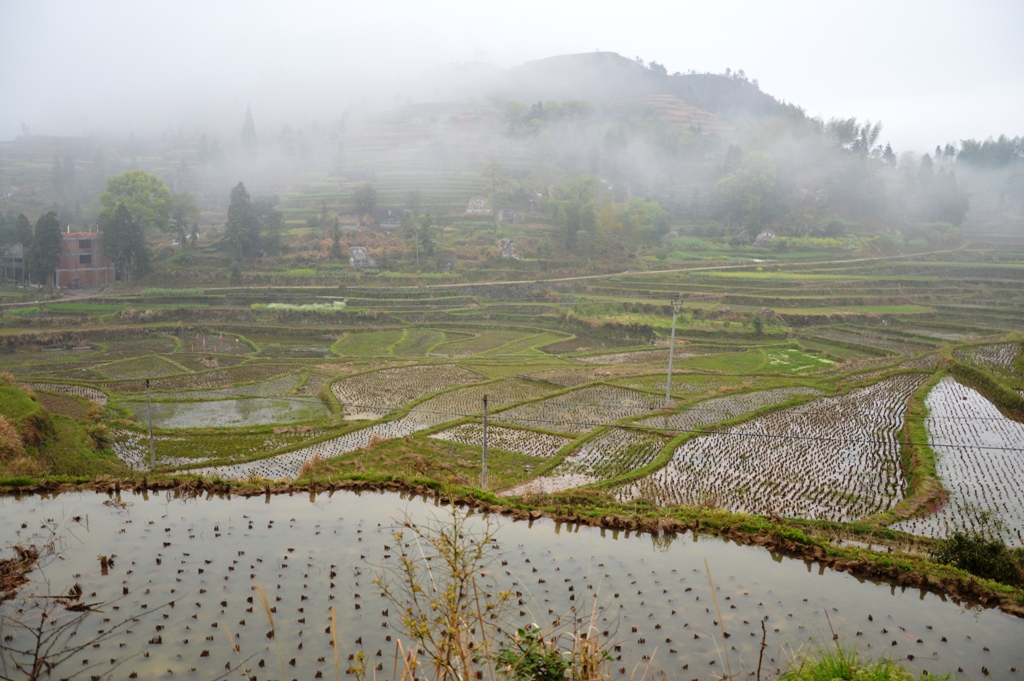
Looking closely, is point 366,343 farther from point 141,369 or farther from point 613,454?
point 613,454

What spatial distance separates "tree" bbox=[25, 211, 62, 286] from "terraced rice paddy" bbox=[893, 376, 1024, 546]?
47.8m

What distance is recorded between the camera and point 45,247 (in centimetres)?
4109

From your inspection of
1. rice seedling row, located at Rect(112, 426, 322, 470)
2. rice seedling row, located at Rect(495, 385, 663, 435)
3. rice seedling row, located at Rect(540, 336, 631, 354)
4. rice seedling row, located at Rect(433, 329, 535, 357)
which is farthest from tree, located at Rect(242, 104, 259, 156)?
rice seedling row, located at Rect(495, 385, 663, 435)

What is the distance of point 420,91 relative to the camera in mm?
126812

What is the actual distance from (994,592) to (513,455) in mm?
9639

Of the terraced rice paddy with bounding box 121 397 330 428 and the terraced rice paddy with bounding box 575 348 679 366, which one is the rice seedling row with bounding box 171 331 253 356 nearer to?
the terraced rice paddy with bounding box 121 397 330 428

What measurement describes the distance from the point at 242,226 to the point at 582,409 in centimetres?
3902

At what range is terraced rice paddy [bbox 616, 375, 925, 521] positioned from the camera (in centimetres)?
1262

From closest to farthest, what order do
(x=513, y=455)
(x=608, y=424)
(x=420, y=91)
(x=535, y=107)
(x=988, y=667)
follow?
(x=988, y=667) → (x=513, y=455) → (x=608, y=424) → (x=535, y=107) → (x=420, y=91)

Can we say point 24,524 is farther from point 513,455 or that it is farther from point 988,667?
point 988,667

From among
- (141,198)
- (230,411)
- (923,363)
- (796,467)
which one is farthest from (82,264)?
(923,363)

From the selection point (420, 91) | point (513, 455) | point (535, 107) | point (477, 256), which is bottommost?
point (513, 455)

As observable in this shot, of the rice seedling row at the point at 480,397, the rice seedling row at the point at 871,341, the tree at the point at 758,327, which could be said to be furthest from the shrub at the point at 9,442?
the rice seedling row at the point at 871,341

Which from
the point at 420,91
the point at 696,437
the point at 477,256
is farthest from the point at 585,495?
the point at 420,91
